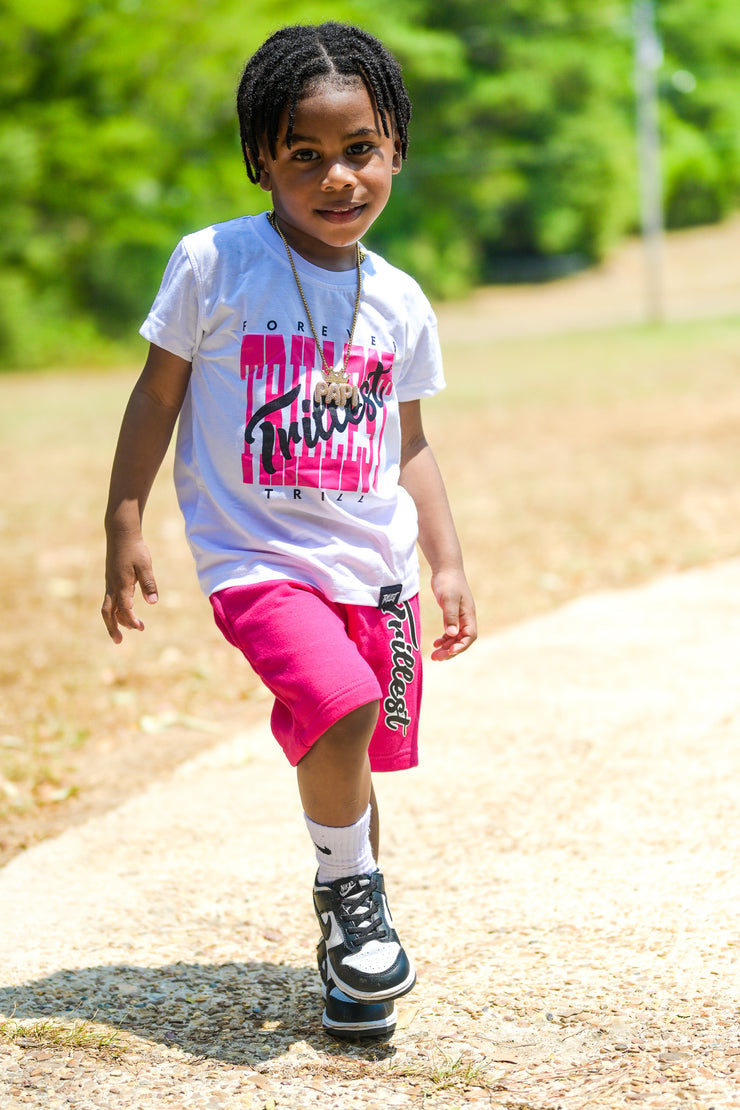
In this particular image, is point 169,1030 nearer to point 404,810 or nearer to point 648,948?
point 648,948

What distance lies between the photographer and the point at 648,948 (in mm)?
2471

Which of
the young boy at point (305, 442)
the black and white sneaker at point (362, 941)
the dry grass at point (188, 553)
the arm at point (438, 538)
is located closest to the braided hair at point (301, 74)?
the young boy at point (305, 442)

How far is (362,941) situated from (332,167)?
127cm

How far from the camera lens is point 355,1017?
2164 mm

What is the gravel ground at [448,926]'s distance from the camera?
206 cm

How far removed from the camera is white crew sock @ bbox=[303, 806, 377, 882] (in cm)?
216

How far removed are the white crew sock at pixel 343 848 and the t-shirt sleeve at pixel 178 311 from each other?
0.81 meters

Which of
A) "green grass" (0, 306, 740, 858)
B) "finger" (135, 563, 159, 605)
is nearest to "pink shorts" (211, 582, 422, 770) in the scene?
"finger" (135, 563, 159, 605)

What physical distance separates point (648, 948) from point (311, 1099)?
0.78 m

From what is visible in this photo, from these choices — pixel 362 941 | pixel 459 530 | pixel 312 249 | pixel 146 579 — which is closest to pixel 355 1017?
pixel 362 941

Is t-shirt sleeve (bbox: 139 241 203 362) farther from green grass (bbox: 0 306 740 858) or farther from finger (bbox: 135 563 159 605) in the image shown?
green grass (bbox: 0 306 740 858)

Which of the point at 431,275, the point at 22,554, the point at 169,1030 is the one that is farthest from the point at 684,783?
the point at 431,275

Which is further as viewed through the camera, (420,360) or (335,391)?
(420,360)

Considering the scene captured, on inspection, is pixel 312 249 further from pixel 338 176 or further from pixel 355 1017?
pixel 355 1017
